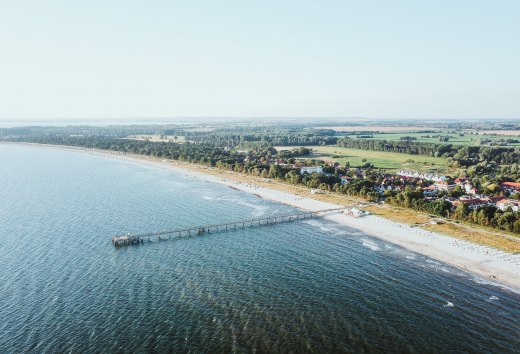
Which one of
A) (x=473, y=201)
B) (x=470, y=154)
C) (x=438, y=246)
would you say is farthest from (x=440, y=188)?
(x=470, y=154)

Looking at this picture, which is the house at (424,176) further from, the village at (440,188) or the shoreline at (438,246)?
the shoreline at (438,246)

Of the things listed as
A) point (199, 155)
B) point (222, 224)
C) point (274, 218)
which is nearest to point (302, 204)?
point (274, 218)

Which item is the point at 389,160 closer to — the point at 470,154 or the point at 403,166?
the point at 403,166

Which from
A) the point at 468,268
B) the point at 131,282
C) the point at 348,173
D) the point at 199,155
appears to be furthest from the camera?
the point at 199,155

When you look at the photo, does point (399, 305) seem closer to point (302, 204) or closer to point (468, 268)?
point (468, 268)

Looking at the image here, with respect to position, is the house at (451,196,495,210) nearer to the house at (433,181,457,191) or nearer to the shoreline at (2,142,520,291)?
the house at (433,181,457,191)
